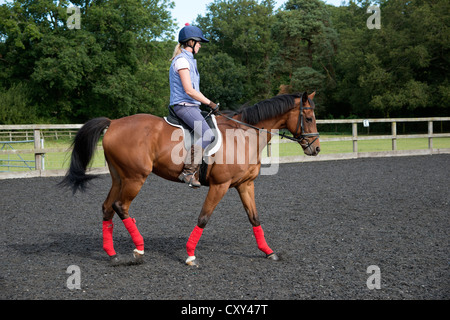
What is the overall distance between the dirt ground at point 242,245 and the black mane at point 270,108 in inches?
65.4

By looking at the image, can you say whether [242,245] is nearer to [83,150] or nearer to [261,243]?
[261,243]

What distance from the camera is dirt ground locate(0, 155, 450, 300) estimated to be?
3.85 m

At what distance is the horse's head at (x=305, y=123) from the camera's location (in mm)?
4957

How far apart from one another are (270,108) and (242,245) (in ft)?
6.02

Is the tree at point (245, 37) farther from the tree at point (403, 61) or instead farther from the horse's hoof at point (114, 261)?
Answer: the horse's hoof at point (114, 261)

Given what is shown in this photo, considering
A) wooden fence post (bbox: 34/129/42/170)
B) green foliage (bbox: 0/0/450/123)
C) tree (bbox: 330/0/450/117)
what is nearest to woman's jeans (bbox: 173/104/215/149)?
wooden fence post (bbox: 34/129/42/170)

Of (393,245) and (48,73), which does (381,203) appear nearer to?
(393,245)

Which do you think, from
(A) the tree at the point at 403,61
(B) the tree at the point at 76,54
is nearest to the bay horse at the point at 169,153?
(B) the tree at the point at 76,54

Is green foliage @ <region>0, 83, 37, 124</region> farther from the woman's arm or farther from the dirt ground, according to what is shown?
the woman's arm

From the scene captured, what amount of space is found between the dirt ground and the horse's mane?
1.66m

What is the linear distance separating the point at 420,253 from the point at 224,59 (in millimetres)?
50243
